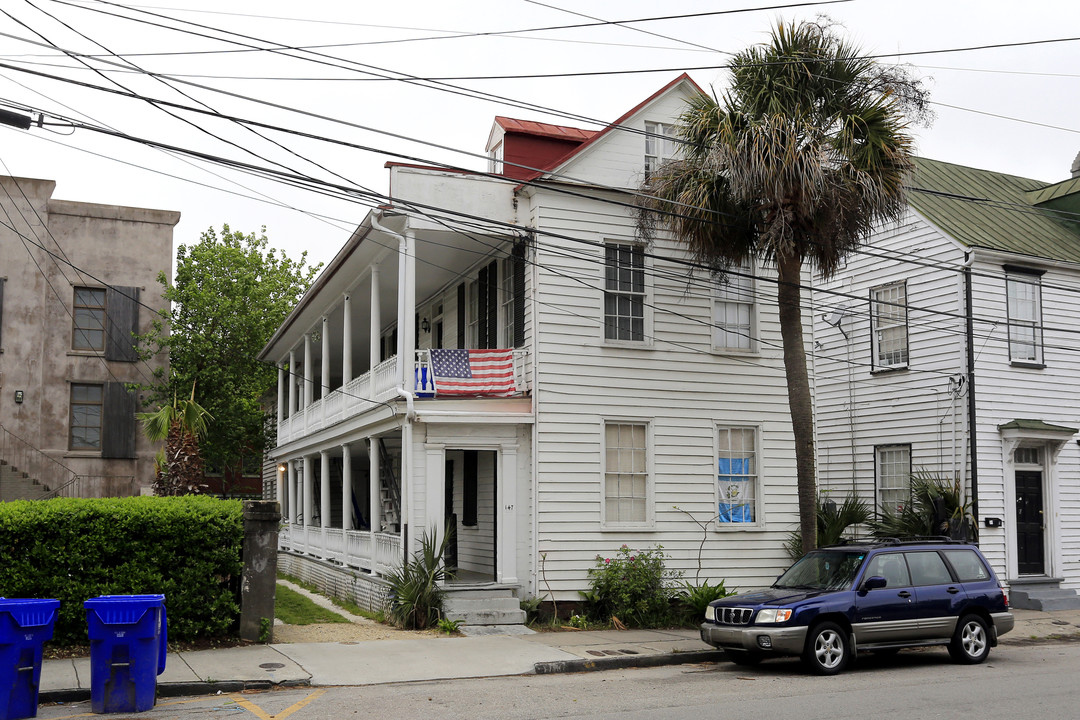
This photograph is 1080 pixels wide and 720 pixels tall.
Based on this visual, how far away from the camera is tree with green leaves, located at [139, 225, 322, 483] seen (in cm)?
3250

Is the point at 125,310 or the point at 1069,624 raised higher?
the point at 125,310

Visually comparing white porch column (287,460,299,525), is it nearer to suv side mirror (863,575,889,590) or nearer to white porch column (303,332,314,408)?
white porch column (303,332,314,408)

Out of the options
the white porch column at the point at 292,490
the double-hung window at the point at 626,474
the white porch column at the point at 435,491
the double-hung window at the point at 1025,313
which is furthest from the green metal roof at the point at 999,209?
the white porch column at the point at 292,490

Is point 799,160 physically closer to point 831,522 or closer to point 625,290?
point 625,290

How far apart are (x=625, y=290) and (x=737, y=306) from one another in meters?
2.42

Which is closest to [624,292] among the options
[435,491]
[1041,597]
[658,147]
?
[658,147]

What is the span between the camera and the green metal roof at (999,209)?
2050cm

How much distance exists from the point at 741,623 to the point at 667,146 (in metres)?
9.31

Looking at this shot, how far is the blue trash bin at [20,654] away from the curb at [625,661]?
5.58 metres

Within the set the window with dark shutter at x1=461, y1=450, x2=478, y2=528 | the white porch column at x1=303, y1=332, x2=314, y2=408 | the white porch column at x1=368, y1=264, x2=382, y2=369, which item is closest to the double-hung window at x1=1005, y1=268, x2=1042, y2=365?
the window with dark shutter at x1=461, y1=450, x2=478, y2=528

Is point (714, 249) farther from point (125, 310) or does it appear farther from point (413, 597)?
point (125, 310)

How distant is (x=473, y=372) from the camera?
17.0 m

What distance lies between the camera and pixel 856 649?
12.1m

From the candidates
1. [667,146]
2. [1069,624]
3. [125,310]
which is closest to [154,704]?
[667,146]
